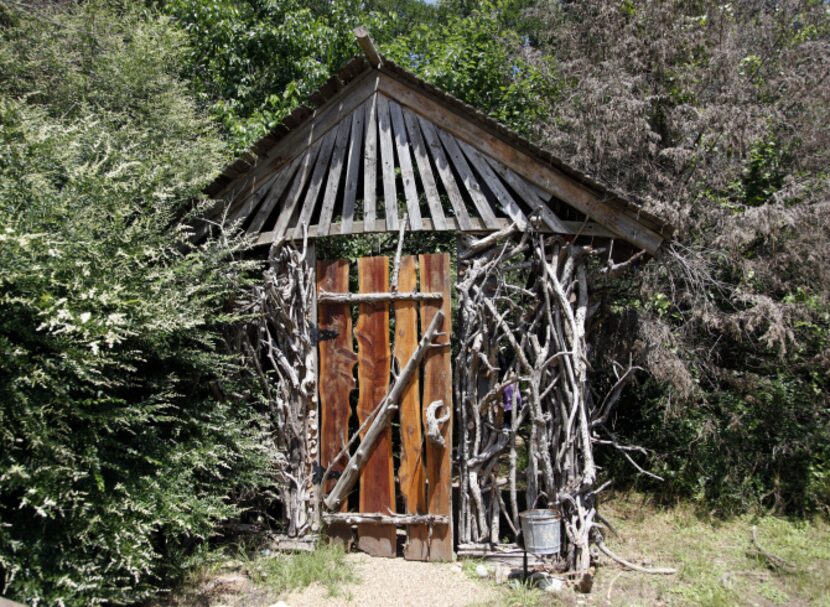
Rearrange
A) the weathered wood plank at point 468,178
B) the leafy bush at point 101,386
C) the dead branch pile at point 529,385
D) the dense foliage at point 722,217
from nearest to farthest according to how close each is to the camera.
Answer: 1. the leafy bush at point 101,386
2. the dead branch pile at point 529,385
3. the weathered wood plank at point 468,178
4. the dense foliage at point 722,217

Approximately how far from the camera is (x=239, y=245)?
5543 mm

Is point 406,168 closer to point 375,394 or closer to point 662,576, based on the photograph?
point 375,394

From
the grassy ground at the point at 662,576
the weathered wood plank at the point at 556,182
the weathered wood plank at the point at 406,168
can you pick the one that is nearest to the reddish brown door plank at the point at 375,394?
the grassy ground at the point at 662,576

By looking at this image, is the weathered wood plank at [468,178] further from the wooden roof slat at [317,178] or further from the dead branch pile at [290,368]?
the dead branch pile at [290,368]

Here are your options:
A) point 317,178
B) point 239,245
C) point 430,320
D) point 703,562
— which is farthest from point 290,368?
point 703,562

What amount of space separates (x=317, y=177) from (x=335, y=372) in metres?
1.83

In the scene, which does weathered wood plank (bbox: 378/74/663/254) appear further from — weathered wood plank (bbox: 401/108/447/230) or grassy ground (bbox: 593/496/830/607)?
grassy ground (bbox: 593/496/830/607)

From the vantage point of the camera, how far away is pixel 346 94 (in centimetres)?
592

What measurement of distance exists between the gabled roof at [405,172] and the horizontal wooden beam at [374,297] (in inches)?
22.5

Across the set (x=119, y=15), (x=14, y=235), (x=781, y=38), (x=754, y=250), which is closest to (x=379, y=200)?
(x=754, y=250)

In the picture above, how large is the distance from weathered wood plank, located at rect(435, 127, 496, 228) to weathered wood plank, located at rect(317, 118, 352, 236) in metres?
0.90

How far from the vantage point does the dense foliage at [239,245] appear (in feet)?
13.2

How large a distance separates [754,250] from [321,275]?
561cm

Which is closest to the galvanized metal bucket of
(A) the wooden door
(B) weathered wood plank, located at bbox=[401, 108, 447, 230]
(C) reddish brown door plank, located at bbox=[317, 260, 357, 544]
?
(A) the wooden door
